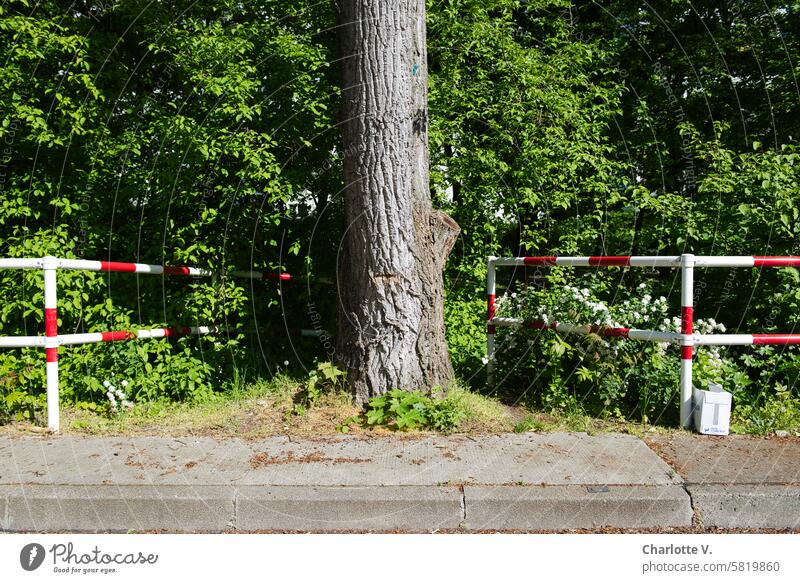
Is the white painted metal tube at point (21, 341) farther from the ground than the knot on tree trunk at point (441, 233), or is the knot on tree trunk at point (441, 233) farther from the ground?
the knot on tree trunk at point (441, 233)

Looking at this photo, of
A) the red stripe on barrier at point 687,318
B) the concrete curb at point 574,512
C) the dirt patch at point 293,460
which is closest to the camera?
the concrete curb at point 574,512

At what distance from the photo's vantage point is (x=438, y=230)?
535 cm

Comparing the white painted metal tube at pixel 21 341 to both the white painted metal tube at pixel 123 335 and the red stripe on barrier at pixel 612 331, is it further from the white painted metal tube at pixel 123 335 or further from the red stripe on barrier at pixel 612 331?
the red stripe on barrier at pixel 612 331

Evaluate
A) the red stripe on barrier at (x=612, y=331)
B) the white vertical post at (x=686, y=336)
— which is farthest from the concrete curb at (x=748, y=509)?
the red stripe on barrier at (x=612, y=331)

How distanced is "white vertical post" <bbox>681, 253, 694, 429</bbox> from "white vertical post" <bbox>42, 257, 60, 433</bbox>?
437cm

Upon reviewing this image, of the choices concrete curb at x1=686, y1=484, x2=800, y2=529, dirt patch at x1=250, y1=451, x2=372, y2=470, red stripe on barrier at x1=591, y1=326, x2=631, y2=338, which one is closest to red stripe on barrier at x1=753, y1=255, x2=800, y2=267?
red stripe on barrier at x1=591, y1=326, x2=631, y2=338

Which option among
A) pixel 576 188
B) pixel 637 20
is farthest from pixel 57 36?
pixel 637 20

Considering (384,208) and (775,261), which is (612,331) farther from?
(384,208)

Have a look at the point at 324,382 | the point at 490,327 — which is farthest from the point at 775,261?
the point at 324,382

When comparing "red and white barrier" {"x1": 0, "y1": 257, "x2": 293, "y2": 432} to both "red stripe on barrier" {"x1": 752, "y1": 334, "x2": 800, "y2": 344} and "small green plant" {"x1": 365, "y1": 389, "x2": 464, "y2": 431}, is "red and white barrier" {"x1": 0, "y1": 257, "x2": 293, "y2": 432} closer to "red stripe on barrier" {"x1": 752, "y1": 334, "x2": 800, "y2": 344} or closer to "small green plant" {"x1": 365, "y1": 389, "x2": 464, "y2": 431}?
"small green plant" {"x1": 365, "y1": 389, "x2": 464, "y2": 431}

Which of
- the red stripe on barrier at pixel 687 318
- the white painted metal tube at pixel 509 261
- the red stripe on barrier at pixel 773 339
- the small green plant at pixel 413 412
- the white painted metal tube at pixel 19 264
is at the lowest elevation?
the small green plant at pixel 413 412

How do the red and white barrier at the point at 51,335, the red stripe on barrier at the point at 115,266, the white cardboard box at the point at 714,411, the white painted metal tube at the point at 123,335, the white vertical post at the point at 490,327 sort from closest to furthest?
the white cardboard box at the point at 714,411 → the red and white barrier at the point at 51,335 → the white painted metal tube at the point at 123,335 → the red stripe on barrier at the point at 115,266 → the white vertical post at the point at 490,327

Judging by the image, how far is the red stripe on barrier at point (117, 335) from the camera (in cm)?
513

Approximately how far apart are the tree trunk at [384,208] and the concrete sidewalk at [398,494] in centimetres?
115
